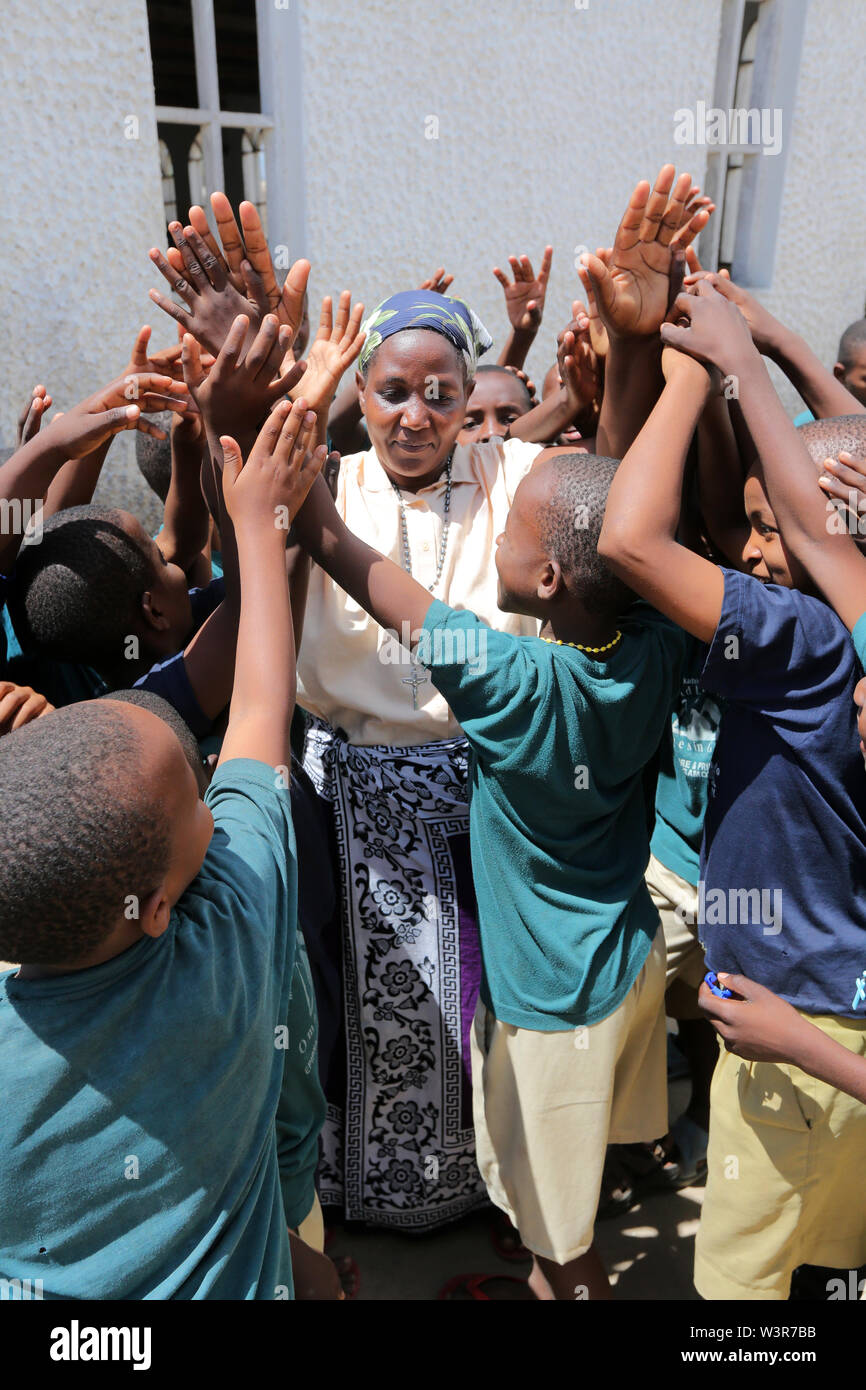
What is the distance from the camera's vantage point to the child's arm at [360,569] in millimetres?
1824

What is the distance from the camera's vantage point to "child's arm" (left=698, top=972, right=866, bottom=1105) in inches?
62.9

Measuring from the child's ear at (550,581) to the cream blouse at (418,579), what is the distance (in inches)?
17.6

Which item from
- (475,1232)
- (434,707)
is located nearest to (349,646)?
(434,707)

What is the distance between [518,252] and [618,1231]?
173 inches

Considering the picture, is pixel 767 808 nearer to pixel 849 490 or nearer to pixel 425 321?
pixel 849 490

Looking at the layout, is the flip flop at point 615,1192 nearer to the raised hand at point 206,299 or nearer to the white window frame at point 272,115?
the raised hand at point 206,299

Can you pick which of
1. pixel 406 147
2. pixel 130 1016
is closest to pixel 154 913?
pixel 130 1016

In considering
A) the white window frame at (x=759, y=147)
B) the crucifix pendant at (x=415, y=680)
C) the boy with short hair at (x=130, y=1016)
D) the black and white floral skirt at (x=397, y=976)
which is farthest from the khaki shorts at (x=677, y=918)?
the white window frame at (x=759, y=147)

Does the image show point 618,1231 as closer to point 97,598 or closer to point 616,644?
point 616,644

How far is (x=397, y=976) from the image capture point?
2361 millimetres

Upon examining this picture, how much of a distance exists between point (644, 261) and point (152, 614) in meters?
1.14

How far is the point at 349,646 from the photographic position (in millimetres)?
2230

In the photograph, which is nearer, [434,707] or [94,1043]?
[94,1043]

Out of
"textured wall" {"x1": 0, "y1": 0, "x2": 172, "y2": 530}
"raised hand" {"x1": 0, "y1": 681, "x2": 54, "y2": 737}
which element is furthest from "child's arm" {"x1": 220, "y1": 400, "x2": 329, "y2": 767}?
"textured wall" {"x1": 0, "y1": 0, "x2": 172, "y2": 530}
